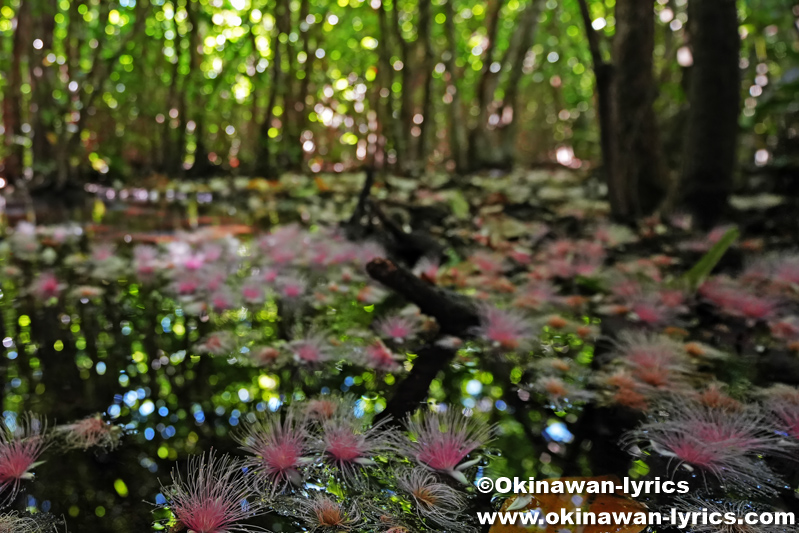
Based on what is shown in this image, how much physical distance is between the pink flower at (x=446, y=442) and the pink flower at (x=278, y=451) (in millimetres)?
214

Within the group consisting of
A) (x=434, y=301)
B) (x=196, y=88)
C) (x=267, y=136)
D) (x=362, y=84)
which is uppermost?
(x=362, y=84)

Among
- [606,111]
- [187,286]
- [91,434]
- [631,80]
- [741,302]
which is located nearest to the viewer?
[91,434]

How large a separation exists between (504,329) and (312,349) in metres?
0.64

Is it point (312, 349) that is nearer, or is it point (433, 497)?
point (433, 497)

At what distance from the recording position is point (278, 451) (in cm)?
108

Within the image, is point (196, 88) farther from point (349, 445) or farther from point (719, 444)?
point (719, 444)

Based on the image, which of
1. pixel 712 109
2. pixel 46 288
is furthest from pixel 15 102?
pixel 712 109

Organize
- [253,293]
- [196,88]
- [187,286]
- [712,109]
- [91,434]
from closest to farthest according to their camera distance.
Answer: [91,434] → [253,293] → [187,286] → [712,109] → [196,88]

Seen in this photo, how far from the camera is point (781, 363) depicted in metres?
1.74

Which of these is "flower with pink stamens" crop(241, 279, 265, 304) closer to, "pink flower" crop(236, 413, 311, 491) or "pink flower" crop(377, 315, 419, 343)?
"pink flower" crop(377, 315, 419, 343)

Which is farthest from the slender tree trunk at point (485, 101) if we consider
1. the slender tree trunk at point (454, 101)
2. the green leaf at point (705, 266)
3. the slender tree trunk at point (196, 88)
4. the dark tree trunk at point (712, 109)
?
the green leaf at point (705, 266)

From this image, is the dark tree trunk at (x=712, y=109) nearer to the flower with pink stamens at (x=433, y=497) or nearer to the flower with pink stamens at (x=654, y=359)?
the flower with pink stamens at (x=654, y=359)

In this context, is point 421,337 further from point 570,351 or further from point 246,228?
point 246,228

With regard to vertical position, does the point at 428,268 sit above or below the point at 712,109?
below
